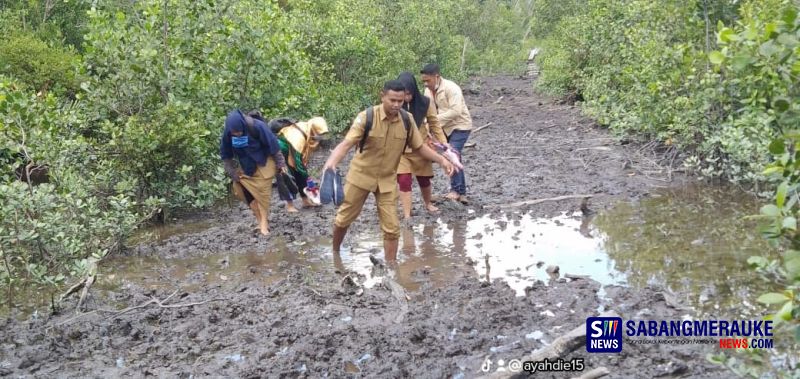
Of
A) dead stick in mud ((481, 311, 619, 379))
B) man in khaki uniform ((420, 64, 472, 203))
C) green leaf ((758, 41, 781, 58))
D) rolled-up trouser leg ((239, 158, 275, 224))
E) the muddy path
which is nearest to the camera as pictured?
green leaf ((758, 41, 781, 58))

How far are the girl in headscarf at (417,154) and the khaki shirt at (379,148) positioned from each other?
1.22 m

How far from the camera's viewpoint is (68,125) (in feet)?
29.7

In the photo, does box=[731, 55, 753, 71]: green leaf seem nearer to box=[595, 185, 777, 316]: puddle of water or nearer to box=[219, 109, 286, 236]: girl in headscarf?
box=[595, 185, 777, 316]: puddle of water

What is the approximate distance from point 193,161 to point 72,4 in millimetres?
8546

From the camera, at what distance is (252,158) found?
816 cm

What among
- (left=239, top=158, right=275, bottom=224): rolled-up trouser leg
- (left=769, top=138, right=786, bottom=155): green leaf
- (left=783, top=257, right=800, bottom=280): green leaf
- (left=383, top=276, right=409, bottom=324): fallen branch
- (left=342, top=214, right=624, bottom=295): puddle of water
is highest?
(left=769, top=138, right=786, bottom=155): green leaf

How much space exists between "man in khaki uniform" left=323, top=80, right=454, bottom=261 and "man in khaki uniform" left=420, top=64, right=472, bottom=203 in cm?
249

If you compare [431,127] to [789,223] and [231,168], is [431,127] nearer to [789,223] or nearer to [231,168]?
[231,168]

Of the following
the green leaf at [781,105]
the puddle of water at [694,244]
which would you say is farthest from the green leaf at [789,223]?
the puddle of water at [694,244]

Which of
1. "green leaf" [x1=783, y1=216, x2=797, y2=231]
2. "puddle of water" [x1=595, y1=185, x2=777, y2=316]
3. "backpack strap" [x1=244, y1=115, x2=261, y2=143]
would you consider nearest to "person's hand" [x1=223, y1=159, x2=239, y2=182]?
"backpack strap" [x1=244, y1=115, x2=261, y2=143]

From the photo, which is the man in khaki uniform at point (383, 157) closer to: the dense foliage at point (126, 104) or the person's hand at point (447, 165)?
the person's hand at point (447, 165)

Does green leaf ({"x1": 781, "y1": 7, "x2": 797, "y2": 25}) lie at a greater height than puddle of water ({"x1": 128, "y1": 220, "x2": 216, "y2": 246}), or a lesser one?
greater

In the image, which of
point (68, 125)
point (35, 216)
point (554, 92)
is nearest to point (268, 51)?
point (68, 125)

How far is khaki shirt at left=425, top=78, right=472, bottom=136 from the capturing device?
902 centimetres
